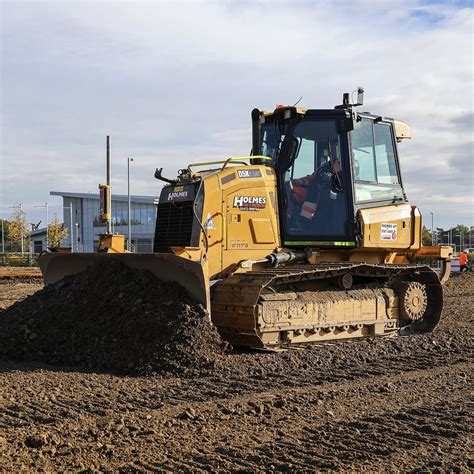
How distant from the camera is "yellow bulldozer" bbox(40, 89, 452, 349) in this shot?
8.66 m

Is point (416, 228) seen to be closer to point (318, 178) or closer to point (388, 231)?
point (388, 231)

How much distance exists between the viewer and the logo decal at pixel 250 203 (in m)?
9.32

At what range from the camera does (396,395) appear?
6426 mm

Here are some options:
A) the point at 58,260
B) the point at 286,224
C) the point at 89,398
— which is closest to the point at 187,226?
the point at 286,224

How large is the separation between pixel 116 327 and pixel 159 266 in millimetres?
937

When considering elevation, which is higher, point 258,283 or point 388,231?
point 388,231

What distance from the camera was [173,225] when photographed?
9.59m

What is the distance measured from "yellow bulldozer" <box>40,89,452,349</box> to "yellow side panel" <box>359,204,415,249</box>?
17mm

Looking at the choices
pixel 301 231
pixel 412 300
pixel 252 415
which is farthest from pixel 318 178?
pixel 252 415

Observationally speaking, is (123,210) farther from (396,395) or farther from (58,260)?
(396,395)

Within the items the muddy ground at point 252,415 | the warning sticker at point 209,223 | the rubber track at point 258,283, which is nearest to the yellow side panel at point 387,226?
the rubber track at point 258,283

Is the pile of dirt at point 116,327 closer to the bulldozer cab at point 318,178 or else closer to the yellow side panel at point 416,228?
the bulldozer cab at point 318,178

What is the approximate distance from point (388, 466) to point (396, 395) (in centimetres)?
217

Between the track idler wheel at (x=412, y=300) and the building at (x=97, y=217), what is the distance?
39283mm
